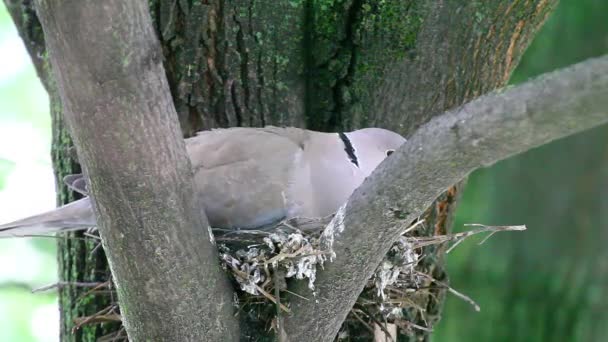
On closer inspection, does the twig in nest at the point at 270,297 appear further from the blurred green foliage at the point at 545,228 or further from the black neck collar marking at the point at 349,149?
the blurred green foliage at the point at 545,228

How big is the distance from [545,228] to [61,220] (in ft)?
9.00

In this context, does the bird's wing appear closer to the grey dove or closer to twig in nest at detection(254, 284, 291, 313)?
the grey dove

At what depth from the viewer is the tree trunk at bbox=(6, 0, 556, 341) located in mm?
2512

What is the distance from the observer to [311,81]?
266 centimetres

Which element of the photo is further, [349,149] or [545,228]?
[545,228]

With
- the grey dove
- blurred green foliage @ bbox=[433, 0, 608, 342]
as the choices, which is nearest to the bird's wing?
the grey dove

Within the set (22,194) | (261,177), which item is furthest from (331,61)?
(22,194)

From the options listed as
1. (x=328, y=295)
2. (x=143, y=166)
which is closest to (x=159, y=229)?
(x=143, y=166)

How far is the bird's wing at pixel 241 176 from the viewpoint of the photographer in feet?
7.84

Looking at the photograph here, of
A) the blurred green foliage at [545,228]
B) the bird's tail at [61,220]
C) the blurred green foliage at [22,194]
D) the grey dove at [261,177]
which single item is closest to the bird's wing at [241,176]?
the grey dove at [261,177]

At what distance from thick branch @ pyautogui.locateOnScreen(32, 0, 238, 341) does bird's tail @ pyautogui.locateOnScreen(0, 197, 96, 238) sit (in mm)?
461

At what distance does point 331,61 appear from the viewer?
2596 millimetres

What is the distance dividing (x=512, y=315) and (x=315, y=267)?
255 cm

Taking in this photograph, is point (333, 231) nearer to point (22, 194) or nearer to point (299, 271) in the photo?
point (299, 271)
